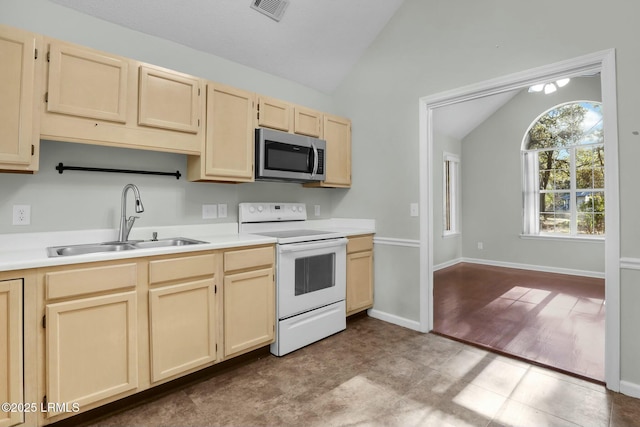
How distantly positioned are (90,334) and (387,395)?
5.54 feet

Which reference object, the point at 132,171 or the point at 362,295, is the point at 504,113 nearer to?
the point at 362,295

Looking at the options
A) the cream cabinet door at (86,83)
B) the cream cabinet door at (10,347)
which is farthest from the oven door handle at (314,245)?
the cream cabinet door at (10,347)

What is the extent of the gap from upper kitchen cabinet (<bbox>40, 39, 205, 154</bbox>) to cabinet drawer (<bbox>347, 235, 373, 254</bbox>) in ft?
5.21

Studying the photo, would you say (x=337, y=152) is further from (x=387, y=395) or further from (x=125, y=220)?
(x=387, y=395)

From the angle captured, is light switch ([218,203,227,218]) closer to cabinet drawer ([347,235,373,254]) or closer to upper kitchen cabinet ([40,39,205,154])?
upper kitchen cabinet ([40,39,205,154])

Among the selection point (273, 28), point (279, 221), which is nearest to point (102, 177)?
point (279, 221)

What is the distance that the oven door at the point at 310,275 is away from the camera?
2492mm

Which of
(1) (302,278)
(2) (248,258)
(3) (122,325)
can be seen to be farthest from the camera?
(1) (302,278)

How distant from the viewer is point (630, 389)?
77.1 inches

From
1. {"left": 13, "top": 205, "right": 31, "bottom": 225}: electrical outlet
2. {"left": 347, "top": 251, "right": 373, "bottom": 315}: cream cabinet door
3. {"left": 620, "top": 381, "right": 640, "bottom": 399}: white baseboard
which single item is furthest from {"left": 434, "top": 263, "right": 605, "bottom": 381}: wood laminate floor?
{"left": 13, "top": 205, "right": 31, "bottom": 225}: electrical outlet

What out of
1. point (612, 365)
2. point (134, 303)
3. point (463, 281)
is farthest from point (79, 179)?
point (463, 281)

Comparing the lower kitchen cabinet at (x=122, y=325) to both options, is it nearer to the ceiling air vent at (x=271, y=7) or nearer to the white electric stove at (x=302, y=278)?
the white electric stove at (x=302, y=278)

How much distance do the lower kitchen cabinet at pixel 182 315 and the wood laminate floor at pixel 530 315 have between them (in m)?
2.04

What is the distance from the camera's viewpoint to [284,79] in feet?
11.0
